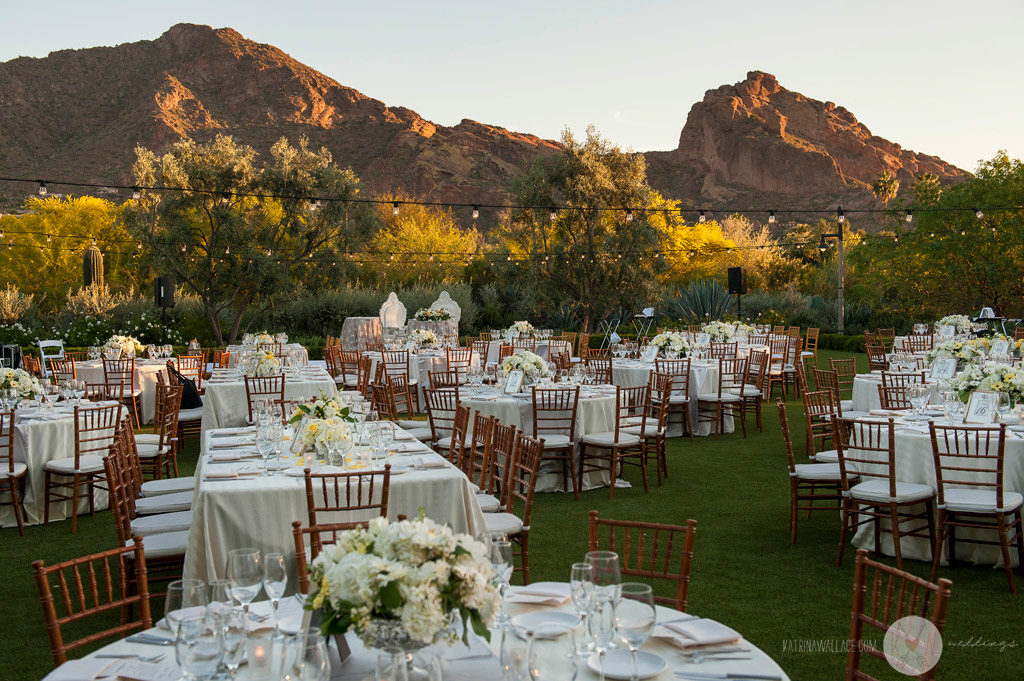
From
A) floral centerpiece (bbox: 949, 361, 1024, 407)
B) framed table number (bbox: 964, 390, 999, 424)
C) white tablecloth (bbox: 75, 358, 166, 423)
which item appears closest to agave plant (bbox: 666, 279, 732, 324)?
white tablecloth (bbox: 75, 358, 166, 423)

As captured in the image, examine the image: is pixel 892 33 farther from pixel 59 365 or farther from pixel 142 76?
pixel 142 76

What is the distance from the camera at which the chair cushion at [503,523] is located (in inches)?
A: 195

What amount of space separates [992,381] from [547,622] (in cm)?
523

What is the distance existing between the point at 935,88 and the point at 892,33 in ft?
13.8

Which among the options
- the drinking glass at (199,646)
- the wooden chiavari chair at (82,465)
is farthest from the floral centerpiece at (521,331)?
the drinking glass at (199,646)

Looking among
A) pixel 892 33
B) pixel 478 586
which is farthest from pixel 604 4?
pixel 478 586

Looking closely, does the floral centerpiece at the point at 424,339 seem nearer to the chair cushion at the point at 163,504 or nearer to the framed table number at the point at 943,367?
the framed table number at the point at 943,367

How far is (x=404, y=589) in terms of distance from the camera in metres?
1.84

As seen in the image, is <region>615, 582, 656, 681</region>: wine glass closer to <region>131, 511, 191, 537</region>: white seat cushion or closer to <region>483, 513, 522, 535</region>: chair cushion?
<region>483, 513, 522, 535</region>: chair cushion

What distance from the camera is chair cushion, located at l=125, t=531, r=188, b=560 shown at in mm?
4633

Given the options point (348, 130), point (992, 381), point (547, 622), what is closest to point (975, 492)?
point (992, 381)

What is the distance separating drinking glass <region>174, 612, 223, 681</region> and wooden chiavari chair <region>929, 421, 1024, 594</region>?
182 inches

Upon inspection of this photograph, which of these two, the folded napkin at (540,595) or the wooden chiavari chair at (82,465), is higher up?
the folded napkin at (540,595)

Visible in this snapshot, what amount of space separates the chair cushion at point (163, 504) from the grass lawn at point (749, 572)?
825mm
